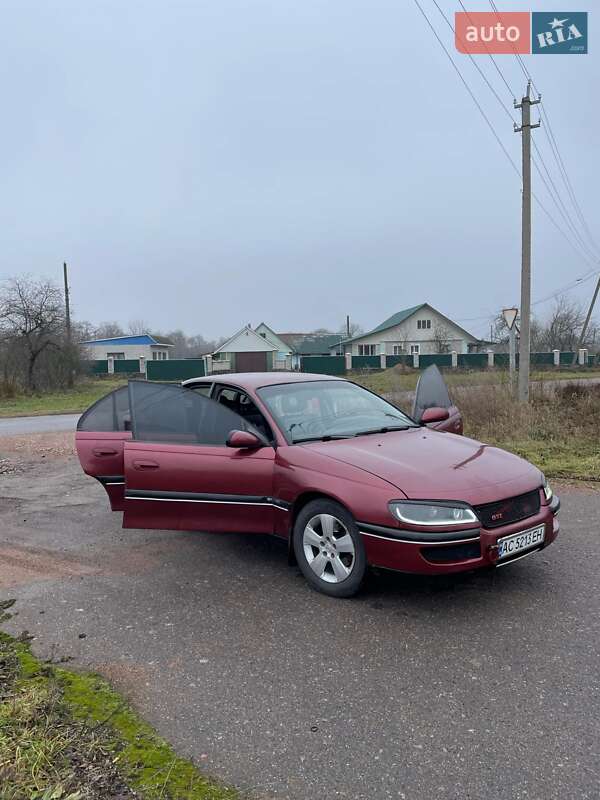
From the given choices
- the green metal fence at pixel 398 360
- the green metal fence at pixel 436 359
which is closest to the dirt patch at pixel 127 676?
the green metal fence at pixel 398 360

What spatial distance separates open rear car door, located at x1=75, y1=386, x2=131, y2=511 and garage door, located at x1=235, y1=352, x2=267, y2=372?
53.2 m

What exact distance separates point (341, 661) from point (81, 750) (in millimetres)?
1376

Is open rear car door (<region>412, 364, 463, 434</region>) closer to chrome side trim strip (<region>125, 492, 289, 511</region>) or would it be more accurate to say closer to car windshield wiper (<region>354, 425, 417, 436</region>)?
car windshield wiper (<region>354, 425, 417, 436</region>)

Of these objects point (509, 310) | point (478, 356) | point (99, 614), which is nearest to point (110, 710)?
point (99, 614)

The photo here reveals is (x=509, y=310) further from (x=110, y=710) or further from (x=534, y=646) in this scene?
(x=110, y=710)

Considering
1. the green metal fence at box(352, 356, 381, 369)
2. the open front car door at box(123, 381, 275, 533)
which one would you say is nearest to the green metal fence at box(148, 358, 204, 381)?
the green metal fence at box(352, 356, 381, 369)

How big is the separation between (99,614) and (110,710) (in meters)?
1.22

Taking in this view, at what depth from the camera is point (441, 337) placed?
60.9m

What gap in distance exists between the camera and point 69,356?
34.0 meters

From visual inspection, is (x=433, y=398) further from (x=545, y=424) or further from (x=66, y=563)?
(x=545, y=424)

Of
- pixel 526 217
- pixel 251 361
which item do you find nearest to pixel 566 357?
pixel 251 361

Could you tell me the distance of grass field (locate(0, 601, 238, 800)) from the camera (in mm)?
2289

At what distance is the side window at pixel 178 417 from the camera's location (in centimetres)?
478

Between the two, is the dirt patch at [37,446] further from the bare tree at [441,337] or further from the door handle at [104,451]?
the bare tree at [441,337]
